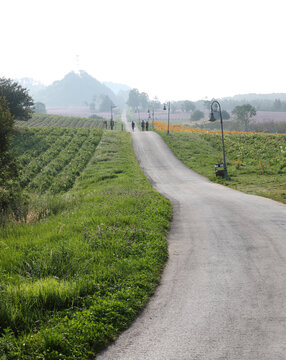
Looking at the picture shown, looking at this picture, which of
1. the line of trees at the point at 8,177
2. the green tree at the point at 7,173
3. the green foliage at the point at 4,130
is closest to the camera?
the line of trees at the point at 8,177

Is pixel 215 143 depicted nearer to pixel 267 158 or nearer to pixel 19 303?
pixel 267 158

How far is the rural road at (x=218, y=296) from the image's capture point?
16.2ft

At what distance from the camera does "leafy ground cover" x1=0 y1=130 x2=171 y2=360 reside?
195 inches

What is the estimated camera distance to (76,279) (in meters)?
6.68

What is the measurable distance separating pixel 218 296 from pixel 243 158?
1188 inches

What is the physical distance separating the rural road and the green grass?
23.1ft

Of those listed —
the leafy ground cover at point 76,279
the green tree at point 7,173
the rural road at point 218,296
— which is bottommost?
the rural road at point 218,296

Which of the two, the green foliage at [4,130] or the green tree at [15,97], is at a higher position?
the green tree at [15,97]

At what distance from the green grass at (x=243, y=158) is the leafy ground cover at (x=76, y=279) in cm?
1076

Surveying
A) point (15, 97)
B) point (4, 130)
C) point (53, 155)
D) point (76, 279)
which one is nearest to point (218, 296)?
point (76, 279)

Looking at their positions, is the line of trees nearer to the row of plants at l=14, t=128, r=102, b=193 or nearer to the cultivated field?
the row of plants at l=14, t=128, r=102, b=193

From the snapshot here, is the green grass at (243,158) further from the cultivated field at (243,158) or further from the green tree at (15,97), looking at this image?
the green tree at (15,97)

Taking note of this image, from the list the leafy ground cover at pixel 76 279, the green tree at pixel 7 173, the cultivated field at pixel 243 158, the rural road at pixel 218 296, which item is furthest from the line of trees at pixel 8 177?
the cultivated field at pixel 243 158

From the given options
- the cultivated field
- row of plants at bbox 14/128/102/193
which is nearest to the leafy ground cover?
the cultivated field
